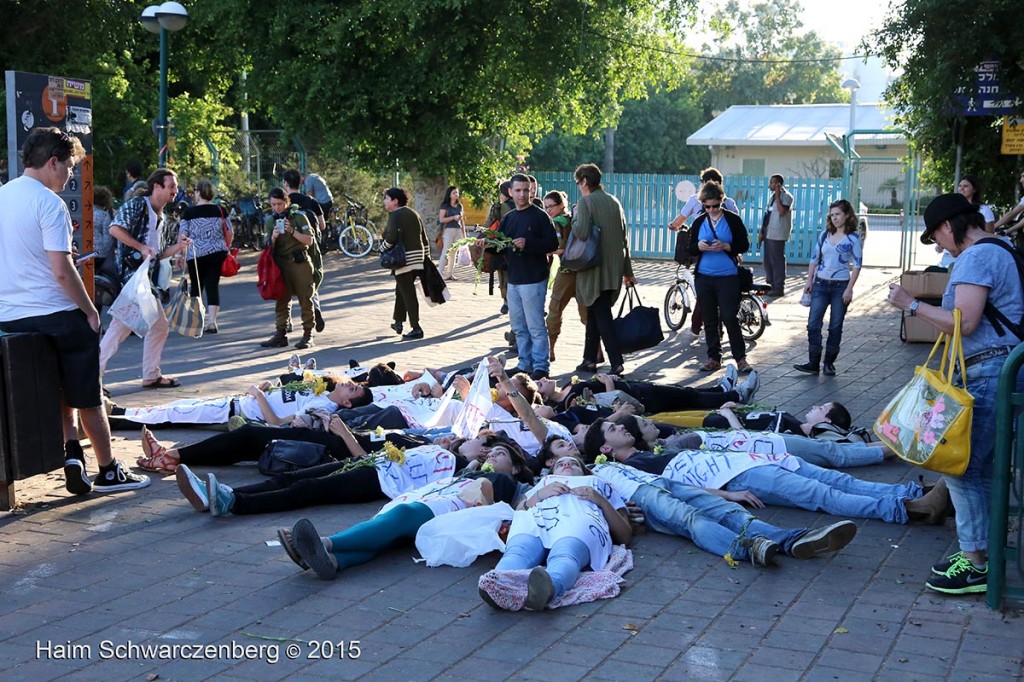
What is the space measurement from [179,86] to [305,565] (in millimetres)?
25831

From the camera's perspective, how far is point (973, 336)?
5.18 meters

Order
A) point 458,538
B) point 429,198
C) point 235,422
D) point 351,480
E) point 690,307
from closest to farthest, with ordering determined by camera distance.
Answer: point 458,538 → point 351,480 → point 235,422 → point 690,307 → point 429,198

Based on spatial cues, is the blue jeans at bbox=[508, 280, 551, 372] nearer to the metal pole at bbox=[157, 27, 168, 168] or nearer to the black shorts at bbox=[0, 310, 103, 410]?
the black shorts at bbox=[0, 310, 103, 410]

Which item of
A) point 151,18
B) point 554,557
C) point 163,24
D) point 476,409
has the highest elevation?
point 151,18

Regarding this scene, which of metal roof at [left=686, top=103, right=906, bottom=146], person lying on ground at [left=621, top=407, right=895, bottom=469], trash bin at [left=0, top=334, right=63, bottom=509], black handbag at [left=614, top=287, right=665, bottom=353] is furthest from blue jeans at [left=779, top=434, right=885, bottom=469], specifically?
metal roof at [left=686, top=103, right=906, bottom=146]

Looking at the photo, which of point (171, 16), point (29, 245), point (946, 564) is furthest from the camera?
A: point (171, 16)

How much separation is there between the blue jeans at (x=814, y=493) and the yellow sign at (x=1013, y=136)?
1029cm

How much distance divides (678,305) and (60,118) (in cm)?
857

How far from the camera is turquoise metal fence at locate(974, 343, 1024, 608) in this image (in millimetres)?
4816

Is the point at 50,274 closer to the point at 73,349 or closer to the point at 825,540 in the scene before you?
the point at 73,349

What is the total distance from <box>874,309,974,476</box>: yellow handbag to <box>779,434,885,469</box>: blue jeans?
2113 mm

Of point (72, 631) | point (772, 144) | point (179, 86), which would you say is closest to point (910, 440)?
point (72, 631)

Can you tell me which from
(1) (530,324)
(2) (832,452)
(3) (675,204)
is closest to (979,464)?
(2) (832,452)

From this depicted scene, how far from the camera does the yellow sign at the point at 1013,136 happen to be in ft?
49.9
